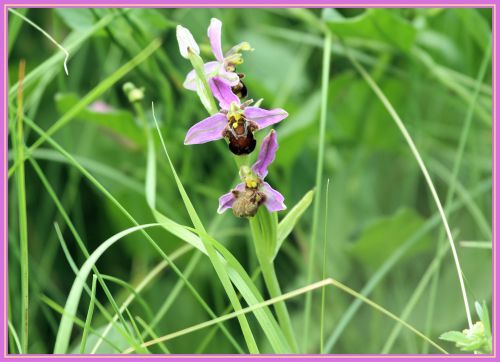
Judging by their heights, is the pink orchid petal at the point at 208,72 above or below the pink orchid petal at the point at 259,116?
above

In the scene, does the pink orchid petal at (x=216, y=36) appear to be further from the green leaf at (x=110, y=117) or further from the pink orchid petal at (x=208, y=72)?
the green leaf at (x=110, y=117)

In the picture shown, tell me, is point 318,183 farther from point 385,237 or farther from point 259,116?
point 385,237

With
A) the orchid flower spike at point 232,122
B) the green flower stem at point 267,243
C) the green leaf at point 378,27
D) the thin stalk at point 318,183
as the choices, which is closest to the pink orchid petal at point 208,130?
the orchid flower spike at point 232,122

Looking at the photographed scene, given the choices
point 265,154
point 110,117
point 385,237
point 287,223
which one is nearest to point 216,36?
point 265,154

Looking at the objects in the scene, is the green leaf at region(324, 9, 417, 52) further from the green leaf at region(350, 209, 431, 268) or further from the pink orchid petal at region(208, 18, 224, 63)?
the pink orchid petal at region(208, 18, 224, 63)

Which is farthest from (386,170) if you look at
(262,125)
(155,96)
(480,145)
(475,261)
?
(262,125)

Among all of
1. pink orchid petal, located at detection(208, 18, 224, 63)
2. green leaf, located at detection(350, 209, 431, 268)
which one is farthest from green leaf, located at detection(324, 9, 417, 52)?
pink orchid petal, located at detection(208, 18, 224, 63)

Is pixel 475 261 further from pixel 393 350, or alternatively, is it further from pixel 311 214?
pixel 311 214
